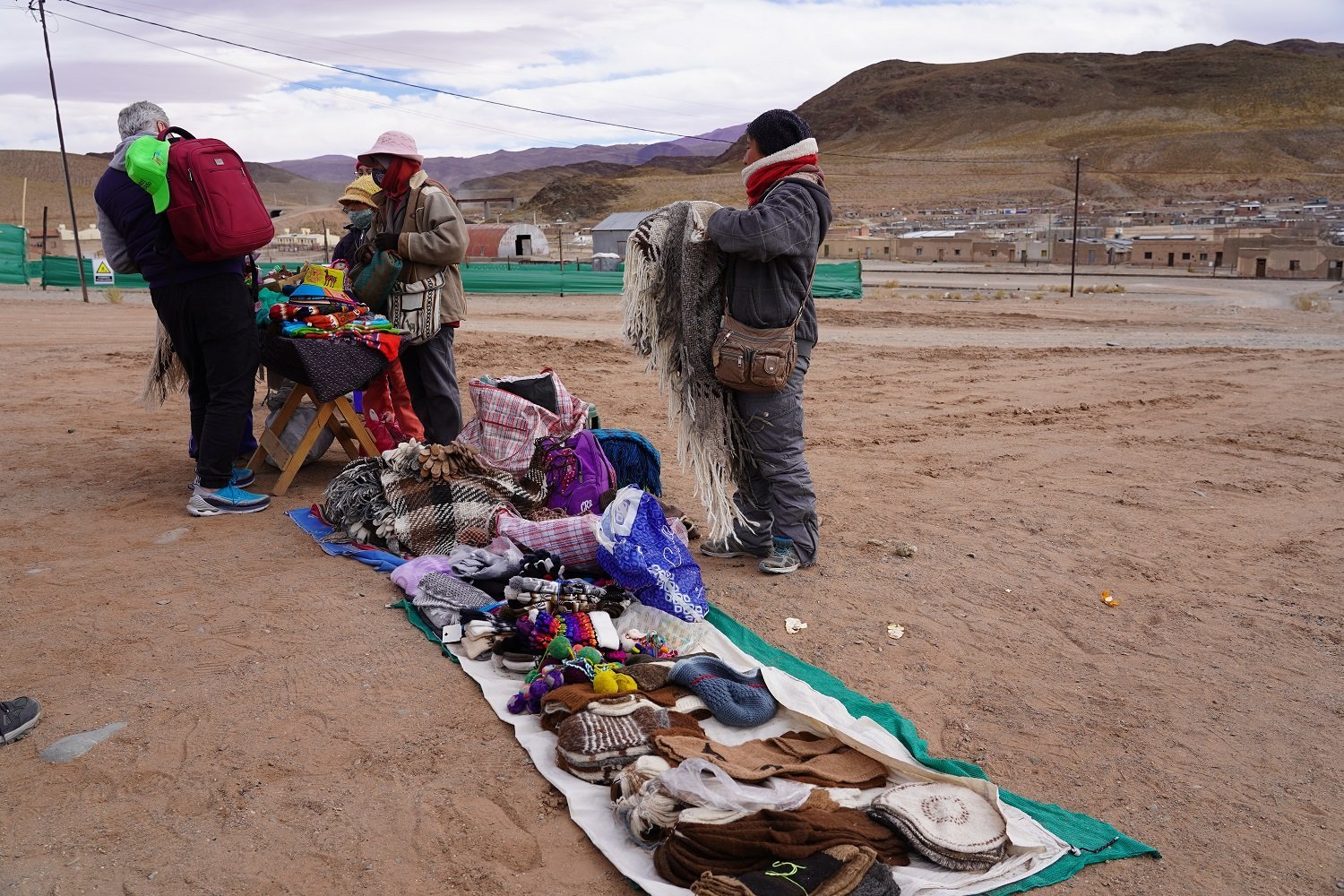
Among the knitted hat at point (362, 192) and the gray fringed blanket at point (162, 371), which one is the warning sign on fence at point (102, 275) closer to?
the gray fringed blanket at point (162, 371)

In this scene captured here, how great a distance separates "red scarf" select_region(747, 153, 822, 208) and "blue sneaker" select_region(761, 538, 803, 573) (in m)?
1.48

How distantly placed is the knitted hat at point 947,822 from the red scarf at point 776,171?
2617 mm

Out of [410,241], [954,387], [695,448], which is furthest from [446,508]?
[954,387]

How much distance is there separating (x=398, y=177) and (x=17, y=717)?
352 centimetres

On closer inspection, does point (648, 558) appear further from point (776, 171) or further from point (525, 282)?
point (525, 282)

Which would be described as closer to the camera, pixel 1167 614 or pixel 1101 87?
pixel 1167 614

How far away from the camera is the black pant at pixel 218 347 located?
16.6 feet

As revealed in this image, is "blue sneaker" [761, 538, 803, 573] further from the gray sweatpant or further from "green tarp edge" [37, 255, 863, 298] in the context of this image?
"green tarp edge" [37, 255, 863, 298]

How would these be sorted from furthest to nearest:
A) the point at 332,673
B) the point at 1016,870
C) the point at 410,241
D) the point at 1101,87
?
the point at 1101,87, the point at 410,241, the point at 332,673, the point at 1016,870

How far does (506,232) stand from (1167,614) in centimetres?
3774

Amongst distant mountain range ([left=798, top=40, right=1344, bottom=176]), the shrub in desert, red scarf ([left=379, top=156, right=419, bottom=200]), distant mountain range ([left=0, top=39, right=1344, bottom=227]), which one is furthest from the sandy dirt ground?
distant mountain range ([left=798, top=40, right=1344, bottom=176])

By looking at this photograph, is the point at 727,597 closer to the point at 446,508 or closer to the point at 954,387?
the point at 446,508

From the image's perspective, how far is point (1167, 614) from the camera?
4.25 m

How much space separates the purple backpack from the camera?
488cm
